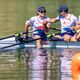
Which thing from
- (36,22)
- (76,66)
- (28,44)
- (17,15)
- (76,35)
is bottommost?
(76,66)

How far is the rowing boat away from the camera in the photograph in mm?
16844

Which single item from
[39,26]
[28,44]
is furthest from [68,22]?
[28,44]

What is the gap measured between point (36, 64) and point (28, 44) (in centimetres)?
283

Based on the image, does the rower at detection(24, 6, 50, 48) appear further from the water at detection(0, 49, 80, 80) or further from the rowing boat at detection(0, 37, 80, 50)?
the water at detection(0, 49, 80, 80)

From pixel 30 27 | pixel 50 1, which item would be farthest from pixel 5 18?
pixel 50 1

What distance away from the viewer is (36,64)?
14430mm

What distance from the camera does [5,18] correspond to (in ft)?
99.6

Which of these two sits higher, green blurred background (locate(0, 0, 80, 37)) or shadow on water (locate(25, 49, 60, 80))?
green blurred background (locate(0, 0, 80, 37))

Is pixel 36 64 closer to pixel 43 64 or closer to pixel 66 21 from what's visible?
pixel 43 64

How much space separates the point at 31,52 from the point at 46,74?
12.7ft

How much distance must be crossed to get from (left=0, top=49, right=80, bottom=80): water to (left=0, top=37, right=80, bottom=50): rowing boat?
0.49ft

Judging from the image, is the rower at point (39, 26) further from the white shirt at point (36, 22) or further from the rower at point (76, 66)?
the rower at point (76, 66)

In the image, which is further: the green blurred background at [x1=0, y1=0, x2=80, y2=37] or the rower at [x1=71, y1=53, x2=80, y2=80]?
the green blurred background at [x1=0, y1=0, x2=80, y2=37]

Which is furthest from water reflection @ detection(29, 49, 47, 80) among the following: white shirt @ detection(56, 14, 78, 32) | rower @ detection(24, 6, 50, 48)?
white shirt @ detection(56, 14, 78, 32)
